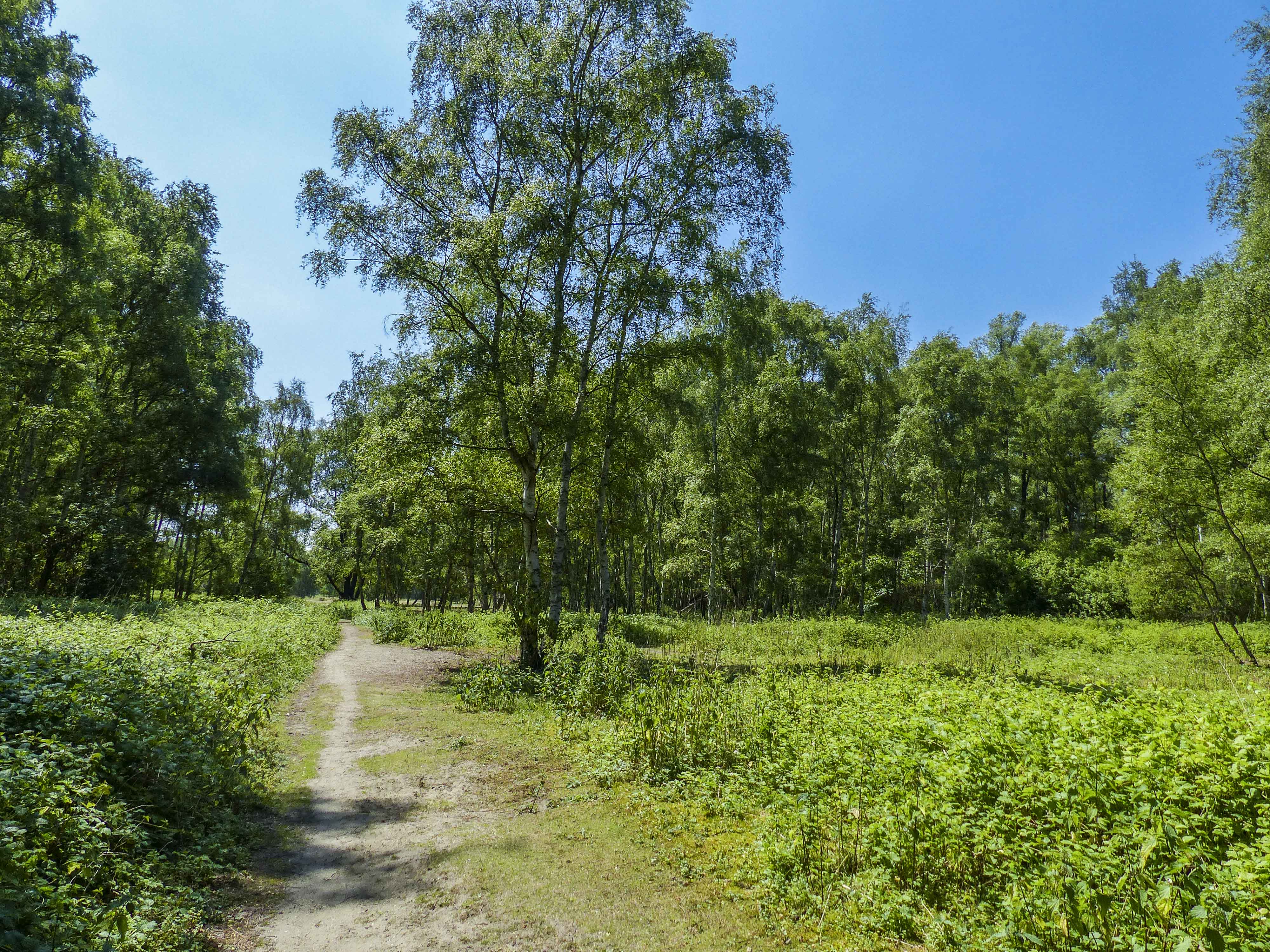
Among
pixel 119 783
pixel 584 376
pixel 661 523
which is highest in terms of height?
pixel 584 376

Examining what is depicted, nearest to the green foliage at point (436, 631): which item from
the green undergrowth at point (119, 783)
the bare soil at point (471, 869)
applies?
the bare soil at point (471, 869)

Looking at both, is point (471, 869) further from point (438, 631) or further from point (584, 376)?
point (438, 631)

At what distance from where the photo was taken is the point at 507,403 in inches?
573

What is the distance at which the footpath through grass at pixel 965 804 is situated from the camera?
321cm

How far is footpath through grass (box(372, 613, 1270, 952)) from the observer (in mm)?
3209

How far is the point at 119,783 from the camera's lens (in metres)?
4.86

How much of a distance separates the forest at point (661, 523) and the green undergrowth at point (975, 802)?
0.14 feet

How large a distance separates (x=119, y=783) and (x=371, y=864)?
84.5 inches

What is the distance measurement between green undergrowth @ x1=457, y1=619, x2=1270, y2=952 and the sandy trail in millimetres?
2200

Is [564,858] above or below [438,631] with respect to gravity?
above

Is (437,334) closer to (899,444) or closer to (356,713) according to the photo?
(356,713)

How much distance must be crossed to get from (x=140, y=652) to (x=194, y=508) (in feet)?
105

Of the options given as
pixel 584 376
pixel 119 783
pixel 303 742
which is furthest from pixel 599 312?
pixel 119 783

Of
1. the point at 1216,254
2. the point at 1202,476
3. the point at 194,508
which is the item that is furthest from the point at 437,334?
the point at 1216,254
